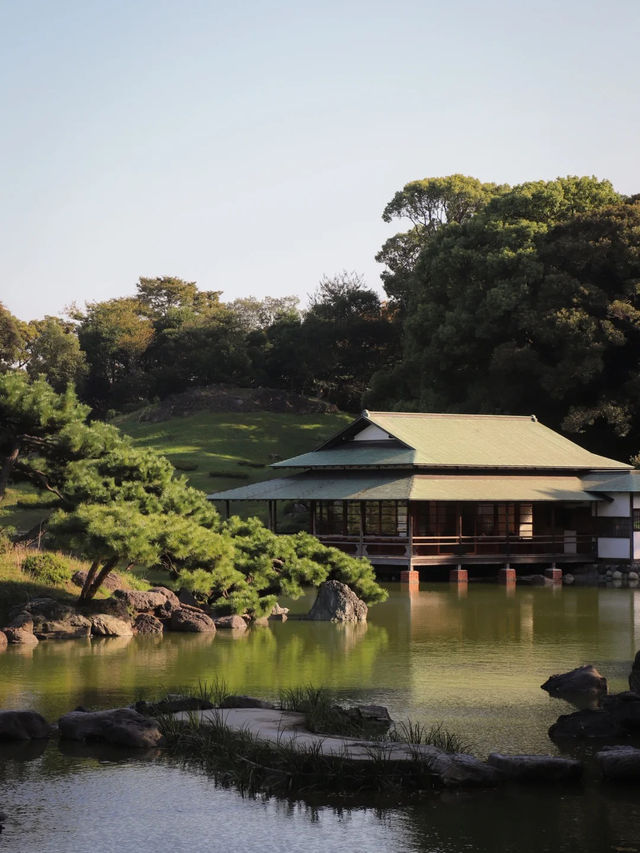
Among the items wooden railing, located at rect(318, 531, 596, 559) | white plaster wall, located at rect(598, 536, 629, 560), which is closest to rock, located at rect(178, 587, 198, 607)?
wooden railing, located at rect(318, 531, 596, 559)

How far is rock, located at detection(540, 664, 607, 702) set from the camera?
1875 cm

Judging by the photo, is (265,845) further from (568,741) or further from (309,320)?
(309,320)

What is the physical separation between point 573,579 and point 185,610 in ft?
60.6

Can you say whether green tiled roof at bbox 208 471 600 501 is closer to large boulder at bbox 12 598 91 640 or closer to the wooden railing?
the wooden railing

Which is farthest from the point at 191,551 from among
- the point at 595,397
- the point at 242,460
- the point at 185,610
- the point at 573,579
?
the point at 242,460

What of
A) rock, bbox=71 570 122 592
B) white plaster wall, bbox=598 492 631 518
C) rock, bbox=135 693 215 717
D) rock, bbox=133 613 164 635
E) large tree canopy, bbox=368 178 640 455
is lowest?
rock, bbox=135 693 215 717

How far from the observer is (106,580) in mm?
29547

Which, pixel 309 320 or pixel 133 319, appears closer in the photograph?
pixel 309 320

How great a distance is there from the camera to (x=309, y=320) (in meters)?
82.7

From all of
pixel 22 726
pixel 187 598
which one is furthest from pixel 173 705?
pixel 187 598

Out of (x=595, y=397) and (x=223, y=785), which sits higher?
(x=595, y=397)

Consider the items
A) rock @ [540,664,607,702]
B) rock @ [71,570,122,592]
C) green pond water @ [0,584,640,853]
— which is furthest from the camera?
rock @ [71,570,122,592]

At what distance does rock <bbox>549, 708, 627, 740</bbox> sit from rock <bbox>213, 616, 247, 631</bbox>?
12690mm

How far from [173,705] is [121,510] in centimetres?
937
